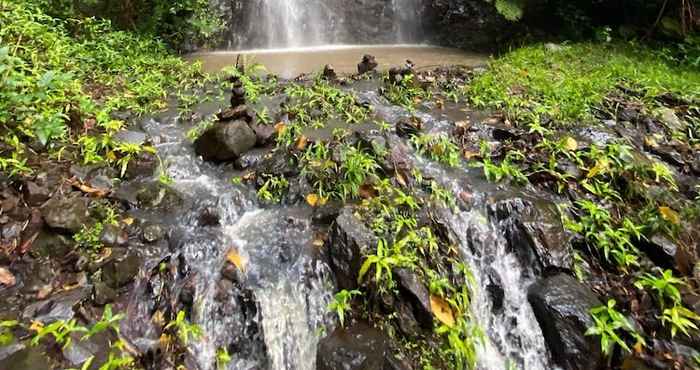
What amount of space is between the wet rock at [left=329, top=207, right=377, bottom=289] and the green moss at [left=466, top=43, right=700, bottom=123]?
3.63 meters

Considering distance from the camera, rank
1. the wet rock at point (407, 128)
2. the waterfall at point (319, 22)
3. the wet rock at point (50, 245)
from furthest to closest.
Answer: the waterfall at point (319, 22) < the wet rock at point (407, 128) < the wet rock at point (50, 245)

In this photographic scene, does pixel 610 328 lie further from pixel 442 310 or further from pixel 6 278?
pixel 6 278

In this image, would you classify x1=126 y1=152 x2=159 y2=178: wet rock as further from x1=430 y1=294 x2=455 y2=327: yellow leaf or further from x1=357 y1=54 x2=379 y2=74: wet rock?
x1=357 y1=54 x2=379 y2=74: wet rock

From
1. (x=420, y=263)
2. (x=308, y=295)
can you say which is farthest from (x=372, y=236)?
(x=308, y=295)

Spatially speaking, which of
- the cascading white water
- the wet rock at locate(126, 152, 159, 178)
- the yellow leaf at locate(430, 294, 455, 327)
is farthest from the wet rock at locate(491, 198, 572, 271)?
the cascading white water

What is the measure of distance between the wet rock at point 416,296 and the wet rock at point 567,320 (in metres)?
1.12

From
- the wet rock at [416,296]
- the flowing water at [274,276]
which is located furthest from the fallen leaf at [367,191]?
the wet rock at [416,296]

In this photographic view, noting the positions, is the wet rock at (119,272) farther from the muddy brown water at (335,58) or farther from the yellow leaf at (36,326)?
the muddy brown water at (335,58)

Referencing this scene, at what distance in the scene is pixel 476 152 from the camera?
17.9 ft

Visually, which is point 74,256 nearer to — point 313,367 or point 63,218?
point 63,218

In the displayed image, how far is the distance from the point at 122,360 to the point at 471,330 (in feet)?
8.70

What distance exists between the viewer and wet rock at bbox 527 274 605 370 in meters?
3.41

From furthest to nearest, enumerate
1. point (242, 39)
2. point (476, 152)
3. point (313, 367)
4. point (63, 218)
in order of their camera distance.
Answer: point (242, 39), point (476, 152), point (63, 218), point (313, 367)

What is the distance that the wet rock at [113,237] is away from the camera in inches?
143
